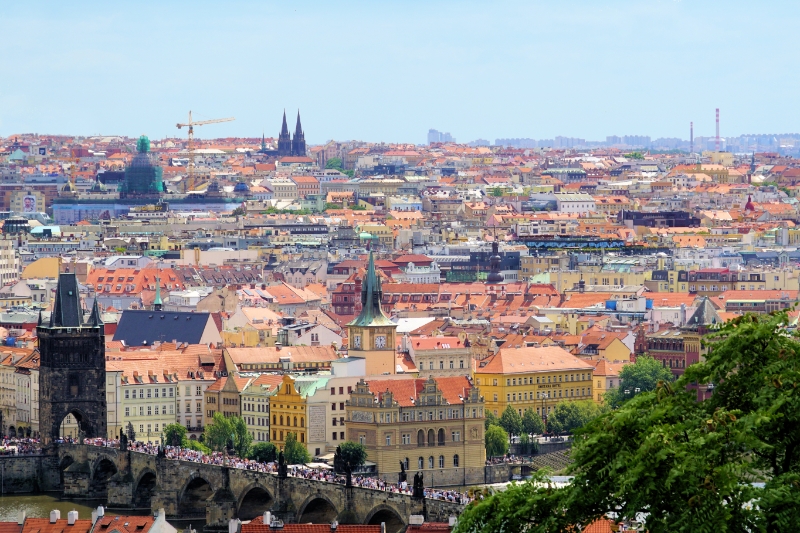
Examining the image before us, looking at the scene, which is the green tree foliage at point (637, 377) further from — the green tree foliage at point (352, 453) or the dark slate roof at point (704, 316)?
the green tree foliage at point (352, 453)

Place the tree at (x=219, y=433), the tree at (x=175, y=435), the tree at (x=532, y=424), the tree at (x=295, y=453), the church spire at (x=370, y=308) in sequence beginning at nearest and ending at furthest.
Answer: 1. the tree at (x=295, y=453)
2. the tree at (x=219, y=433)
3. the tree at (x=175, y=435)
4. the church spire at (x=370, y=308)
5. the tree at (x=532, y=424)

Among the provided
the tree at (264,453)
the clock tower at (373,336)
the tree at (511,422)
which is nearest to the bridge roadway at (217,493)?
the tree at (264,453)

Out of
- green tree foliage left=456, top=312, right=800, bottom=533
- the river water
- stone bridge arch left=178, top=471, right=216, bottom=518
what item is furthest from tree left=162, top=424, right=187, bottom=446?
green tree foliage left=456, top=312, right=800, bottom=533

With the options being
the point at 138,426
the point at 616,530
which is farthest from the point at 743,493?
the point at 138,426

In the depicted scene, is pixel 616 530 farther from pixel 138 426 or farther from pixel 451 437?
pixel 138 426

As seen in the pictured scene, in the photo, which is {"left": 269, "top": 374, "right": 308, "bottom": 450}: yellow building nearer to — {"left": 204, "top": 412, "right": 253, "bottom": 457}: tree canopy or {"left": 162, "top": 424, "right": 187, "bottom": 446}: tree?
{"left": 204, "top": 412, "right": 253, "bottom": 457}: tree canopy

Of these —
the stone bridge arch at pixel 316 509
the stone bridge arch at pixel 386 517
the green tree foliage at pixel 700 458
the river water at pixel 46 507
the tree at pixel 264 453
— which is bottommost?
the river water at pixel 46 507

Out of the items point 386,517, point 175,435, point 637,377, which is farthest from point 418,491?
point 637,377
